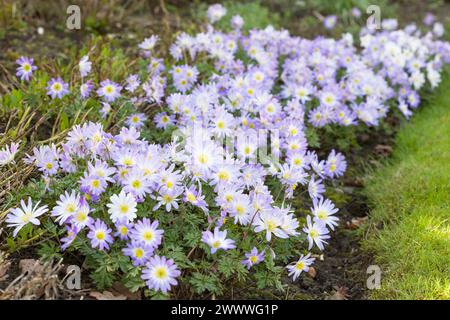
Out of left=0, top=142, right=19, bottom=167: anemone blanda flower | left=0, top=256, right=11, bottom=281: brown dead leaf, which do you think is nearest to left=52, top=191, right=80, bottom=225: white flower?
left=0, top=256, right=11, bottom=281: brown dead leaf

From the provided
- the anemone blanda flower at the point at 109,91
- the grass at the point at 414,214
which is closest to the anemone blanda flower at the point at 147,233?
the grass at the point at 414,214

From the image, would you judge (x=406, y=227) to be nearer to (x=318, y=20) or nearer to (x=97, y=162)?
(x=97, y=162)

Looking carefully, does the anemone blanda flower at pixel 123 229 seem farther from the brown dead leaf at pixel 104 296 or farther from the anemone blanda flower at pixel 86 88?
the anemone blanda flower at pixel 86 88

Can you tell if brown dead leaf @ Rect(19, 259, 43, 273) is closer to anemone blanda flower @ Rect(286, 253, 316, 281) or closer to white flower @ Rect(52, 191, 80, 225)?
white flower @ Rect(52, 191, 80, 225)

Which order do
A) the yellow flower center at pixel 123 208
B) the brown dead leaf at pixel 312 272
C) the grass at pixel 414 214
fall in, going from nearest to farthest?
the yellow flower center at pixel 123 208 → the grass at pixel 414 214 → the brown dead leaf at pixel 312 272

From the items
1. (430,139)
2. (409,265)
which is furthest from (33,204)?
(430,139)

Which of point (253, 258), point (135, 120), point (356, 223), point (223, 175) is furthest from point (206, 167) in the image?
point (356, 223)
